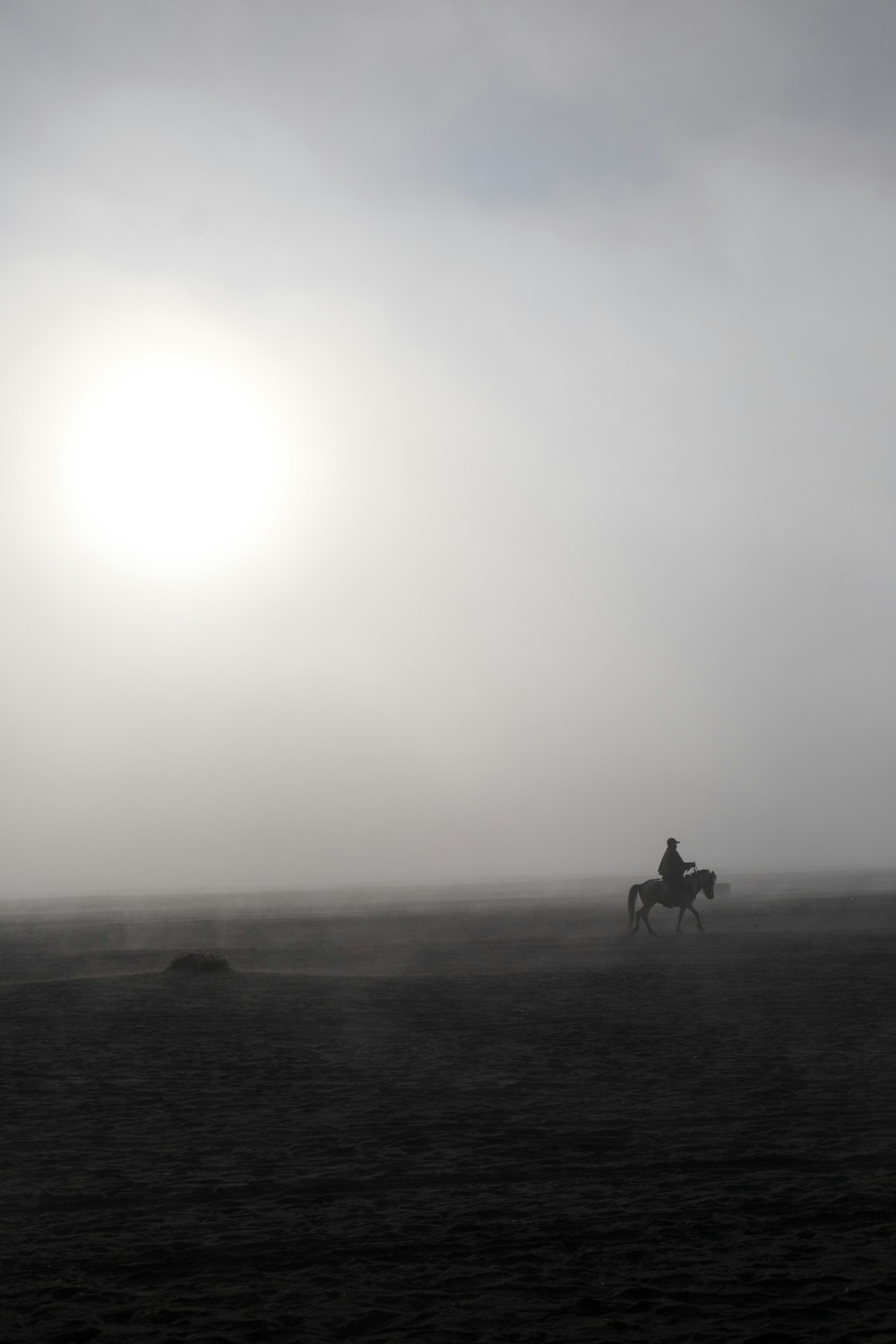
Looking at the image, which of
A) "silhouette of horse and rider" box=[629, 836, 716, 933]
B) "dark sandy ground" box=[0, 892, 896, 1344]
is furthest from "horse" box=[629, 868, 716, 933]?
"dark sandy ground" box=[0, 892, 896, 1344]

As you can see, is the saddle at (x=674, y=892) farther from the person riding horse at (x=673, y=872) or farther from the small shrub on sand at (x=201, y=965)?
the small shrub on sand at (x=201, y=965)

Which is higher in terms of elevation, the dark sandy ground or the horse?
the horse


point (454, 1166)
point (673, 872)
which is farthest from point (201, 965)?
point (454, 1166)

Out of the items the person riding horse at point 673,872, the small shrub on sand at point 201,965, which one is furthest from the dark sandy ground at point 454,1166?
the person riding horse at point 673,872

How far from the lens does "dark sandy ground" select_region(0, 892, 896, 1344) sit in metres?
7.37

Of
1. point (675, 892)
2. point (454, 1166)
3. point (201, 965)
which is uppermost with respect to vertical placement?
point (675, 892)

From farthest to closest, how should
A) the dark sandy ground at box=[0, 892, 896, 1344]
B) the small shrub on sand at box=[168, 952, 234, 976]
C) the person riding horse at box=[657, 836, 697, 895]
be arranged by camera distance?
the person riding horse at box=[657, 836, 697, 895], the small shrub on sand at box=[168, 952, 234, 976], the dark sandy ground at box=[0, 892, 896, 1344]

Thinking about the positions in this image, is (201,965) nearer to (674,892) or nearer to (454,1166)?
(674,892)

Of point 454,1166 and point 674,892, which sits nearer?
point 454,1166

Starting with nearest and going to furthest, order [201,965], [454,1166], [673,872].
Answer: [454,1166], [201,965], [673,872]

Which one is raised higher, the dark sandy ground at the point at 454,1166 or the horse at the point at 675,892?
the horse at the point at 675,892

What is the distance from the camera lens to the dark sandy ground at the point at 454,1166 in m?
7.37

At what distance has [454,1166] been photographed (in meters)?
11.0

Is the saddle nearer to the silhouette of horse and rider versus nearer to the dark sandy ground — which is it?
the silhouette of horse and rider
